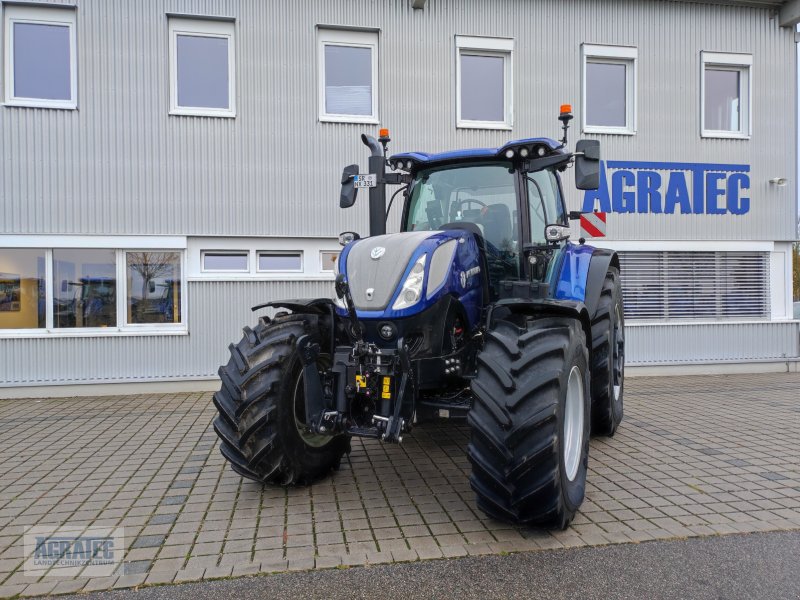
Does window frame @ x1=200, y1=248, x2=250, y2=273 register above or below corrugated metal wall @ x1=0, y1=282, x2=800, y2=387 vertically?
above

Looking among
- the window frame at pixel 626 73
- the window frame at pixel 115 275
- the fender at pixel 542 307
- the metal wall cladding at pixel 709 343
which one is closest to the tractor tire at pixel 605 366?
the fender at pixel 542 307

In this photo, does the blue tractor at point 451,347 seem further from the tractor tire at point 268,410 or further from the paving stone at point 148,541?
the paving stone at point 148,541

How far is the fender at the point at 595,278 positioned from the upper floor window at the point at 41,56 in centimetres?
719

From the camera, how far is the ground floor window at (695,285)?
971 cm

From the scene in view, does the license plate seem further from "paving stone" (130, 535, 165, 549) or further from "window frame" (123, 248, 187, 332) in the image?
"window frame" (123, 248, 187, 332)

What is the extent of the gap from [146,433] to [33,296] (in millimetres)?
3428

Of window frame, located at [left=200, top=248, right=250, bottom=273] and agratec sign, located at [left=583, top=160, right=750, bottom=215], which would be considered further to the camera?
agratec sign, located at [left=583, top=160, right=750, bottom=215]

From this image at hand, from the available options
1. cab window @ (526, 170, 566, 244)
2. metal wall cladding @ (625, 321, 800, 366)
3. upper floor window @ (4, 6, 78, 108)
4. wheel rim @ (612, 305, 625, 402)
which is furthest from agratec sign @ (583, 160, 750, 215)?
upper floor window @ (4, 6, 78, 108)

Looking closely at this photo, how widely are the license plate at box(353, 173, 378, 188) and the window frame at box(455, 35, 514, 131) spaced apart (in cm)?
479

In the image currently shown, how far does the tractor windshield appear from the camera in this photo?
4387mm

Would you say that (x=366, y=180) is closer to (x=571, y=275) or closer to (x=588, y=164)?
(x=588, y=164)

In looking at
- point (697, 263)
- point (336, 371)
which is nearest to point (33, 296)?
point (336, 371)

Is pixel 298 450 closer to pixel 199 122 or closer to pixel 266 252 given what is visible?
pixel 266 252

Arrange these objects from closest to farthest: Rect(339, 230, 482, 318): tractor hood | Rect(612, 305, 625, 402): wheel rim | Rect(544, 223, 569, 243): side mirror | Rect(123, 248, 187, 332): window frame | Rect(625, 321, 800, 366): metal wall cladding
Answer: Rect(339, 230, 482, 318): tractor hood
Rect(544, 223, 569, 243): side mirror
Rect(612, 305, 625, 402): wheel rim
Rect(123, 248, 187, 332): window frame
Rect(625, 321, 800, 366): metal wall cladding
